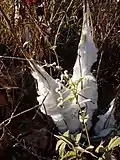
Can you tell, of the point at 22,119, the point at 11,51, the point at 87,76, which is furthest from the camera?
the point at 11,51

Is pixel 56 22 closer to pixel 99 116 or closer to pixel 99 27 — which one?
pixel 99 27

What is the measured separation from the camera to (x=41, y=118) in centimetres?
164

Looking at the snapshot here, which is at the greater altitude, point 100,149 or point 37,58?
point 37,58

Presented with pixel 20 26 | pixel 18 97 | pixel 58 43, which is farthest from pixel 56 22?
pixel 18 97

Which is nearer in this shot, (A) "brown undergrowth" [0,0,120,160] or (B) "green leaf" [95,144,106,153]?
(B) "green leaf" [95,144,106,153]

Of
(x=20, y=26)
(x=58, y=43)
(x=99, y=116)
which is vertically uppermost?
(x=20, y=26)

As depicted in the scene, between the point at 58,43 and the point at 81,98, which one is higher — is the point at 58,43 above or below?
above

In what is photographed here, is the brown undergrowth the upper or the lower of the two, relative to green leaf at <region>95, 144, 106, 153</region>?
upper

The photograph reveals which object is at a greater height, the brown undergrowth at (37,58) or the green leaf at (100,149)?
the brown undergrowth at (37,58)

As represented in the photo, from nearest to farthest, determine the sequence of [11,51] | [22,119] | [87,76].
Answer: [87,76] → [22,119] → [11,51]

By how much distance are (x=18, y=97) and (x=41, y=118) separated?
0.13m

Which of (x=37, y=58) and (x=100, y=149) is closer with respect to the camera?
(x=100, y=149)

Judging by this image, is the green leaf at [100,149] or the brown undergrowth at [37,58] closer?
the green leaf at [100,149]

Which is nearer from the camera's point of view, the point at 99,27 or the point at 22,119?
the point at 22,119
